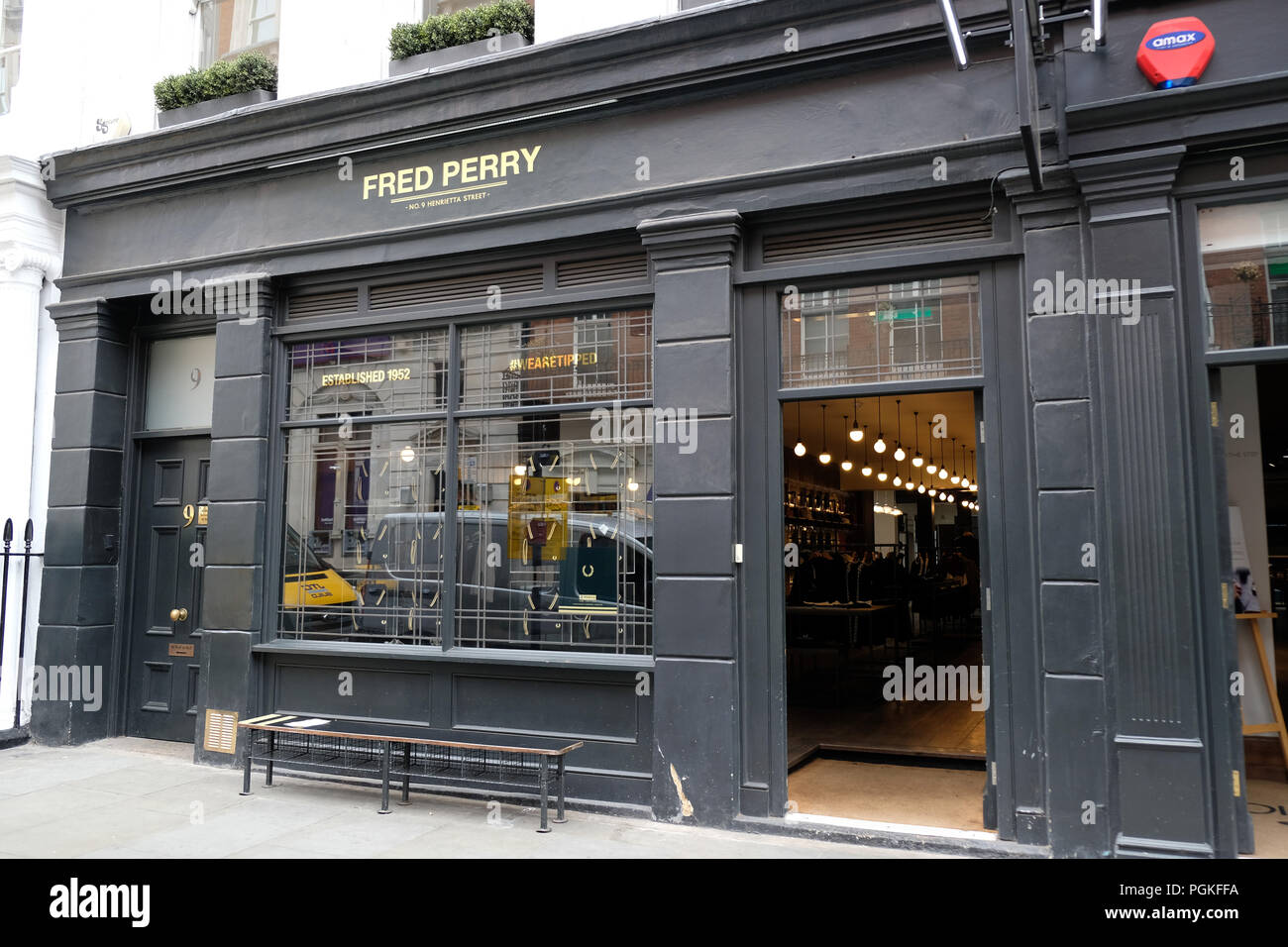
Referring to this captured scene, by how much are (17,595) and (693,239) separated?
728 cm

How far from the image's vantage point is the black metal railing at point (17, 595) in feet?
28.5

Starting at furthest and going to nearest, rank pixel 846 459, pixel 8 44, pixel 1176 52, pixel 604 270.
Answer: pixel 846 459, pixel 8 44, pixel 604 270, pixel 1176 52

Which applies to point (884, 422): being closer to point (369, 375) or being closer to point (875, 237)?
point (875, 237)

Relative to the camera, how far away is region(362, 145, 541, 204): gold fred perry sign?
730 centimetres

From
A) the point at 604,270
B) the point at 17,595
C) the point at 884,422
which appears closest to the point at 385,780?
the point at 604,270

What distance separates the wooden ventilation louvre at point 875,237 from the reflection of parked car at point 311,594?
14.6ft

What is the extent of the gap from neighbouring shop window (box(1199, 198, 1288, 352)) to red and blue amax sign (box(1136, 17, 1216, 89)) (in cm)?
79

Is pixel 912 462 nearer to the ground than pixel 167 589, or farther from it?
farther from it

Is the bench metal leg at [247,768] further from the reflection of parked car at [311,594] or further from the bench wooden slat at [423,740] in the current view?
the reflection of parked car at [311,594]

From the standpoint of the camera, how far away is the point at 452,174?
7512mm

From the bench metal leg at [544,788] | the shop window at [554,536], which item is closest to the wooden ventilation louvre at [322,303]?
the shop window at [554,536]

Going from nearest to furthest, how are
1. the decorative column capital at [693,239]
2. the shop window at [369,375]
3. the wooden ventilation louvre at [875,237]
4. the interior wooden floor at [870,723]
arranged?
the wooden ventilation louvre at [875,237]
the decorative column capital at [693,239]
the shop window at [369,375]
the interior wooden floor at [870,723]

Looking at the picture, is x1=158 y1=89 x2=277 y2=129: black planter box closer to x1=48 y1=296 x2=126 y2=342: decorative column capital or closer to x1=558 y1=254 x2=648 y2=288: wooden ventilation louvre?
x1=48 y1=296 x2=126 y2=342: decorative column capital
